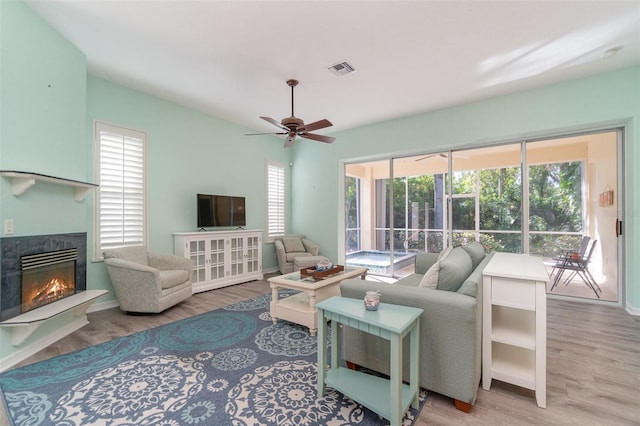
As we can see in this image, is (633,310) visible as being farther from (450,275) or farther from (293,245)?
(293,245)

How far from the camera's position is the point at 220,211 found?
4895mm

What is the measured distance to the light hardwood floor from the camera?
1663 millimetres

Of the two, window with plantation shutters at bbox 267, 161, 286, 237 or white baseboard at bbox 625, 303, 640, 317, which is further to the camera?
window with plantation shutters at bbox 267, 161, 286, 237

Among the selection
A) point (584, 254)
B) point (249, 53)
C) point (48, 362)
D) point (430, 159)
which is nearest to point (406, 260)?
point (430, 159)

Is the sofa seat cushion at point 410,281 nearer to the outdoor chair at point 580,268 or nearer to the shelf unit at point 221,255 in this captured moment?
the outdoor chair at point 580,268

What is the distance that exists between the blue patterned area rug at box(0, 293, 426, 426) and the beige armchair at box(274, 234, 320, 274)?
2.65 metres

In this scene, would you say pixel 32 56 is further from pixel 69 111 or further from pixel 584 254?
pixel 584 254

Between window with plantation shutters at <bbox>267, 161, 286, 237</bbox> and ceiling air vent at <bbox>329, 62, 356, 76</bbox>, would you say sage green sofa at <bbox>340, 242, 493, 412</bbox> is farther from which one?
window with plantation shutters at <bbox>267, 161, 286, 237</bbox>

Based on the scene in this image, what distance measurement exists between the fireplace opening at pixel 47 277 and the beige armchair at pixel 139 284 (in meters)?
0.42

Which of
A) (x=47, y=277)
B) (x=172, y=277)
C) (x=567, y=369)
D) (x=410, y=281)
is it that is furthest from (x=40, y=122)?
(x=567, y=369)

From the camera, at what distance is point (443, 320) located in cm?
171

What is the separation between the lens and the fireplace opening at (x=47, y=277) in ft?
8.03

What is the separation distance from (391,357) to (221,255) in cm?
389

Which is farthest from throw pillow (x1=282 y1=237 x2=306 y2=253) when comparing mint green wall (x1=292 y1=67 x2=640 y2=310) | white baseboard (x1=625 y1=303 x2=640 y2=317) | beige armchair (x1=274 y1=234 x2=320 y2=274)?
white baseboard (x1=625 y1=303 x2=640 y2=317)
